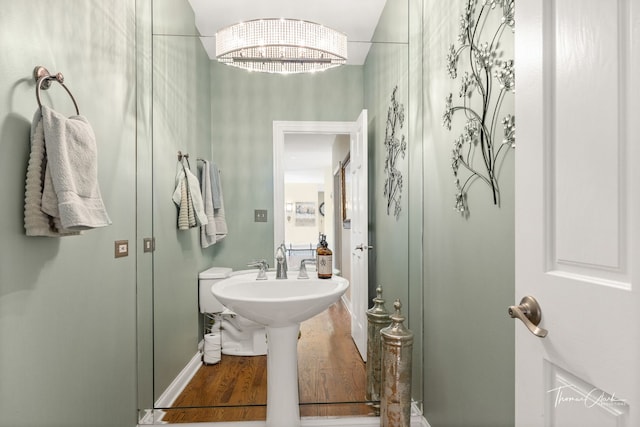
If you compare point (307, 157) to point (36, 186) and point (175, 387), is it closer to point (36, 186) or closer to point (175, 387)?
point (36, 186)

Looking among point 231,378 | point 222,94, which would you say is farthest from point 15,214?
point 231,378

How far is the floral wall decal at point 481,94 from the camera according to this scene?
120 centimetres

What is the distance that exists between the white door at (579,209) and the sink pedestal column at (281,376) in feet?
3.63

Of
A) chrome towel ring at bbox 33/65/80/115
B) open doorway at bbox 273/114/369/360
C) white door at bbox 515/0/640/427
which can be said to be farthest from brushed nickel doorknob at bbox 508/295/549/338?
chrome towel ring at bbox 33/65/80/115

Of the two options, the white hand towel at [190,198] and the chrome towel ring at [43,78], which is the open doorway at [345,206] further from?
the chrome towel ring at [43,78]

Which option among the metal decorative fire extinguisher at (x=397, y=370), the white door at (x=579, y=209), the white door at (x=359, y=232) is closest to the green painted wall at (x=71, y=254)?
the white door at (x=359, y=232)

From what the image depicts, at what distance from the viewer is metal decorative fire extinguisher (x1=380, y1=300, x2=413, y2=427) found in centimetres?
179

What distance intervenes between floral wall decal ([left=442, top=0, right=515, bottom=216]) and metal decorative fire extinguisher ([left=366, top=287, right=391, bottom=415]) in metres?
0.74

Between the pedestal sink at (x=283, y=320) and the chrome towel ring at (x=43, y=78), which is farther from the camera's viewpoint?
the pedestal sink at (x=283, y=320)

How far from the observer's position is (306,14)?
6.14 feet

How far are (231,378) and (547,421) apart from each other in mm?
1570

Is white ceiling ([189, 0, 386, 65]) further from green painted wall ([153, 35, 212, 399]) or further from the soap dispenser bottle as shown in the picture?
the soap dispenser bottle

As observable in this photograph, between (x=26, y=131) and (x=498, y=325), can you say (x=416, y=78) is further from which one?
(x=26, y=131)

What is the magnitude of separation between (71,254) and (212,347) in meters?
0.86
